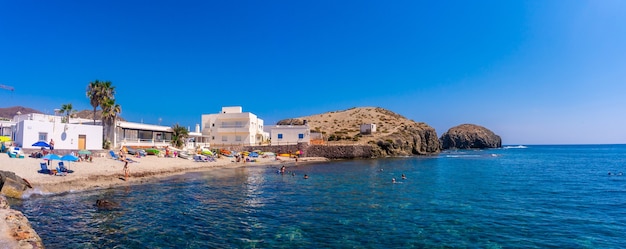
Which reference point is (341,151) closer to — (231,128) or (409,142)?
(231,128)

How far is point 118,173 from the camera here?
1182 inches

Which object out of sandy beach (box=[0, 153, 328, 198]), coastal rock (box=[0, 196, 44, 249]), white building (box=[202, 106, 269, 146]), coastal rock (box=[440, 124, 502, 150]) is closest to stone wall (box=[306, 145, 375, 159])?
white building (box=[202, 106, 269, 146])

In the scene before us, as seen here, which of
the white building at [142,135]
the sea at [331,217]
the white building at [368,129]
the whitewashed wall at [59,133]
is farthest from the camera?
the white building at [368,129]

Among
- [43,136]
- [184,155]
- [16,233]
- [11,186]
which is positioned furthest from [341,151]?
[16,233]

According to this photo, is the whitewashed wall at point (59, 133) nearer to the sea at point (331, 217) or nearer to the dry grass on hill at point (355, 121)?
the sea at point (331, 217)

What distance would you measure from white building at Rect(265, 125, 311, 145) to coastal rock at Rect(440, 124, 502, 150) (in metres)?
108

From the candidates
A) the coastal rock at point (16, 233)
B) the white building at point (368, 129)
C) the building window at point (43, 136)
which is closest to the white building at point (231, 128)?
the building window at point (43, 136)

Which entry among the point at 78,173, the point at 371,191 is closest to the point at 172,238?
the point at 371,191

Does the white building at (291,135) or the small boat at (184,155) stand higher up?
the white building at (291,135)

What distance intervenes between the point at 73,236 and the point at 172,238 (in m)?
3.97

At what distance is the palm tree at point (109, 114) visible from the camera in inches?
1727

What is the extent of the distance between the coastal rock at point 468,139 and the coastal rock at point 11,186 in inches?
6422

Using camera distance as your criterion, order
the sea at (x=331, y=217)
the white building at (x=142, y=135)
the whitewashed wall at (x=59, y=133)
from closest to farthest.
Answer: the sea at (x=331, y=217)
the whitewashed wall at (x=59, y=133)
the white building at (x=142, y=135)

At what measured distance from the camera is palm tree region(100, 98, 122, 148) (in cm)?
4388
